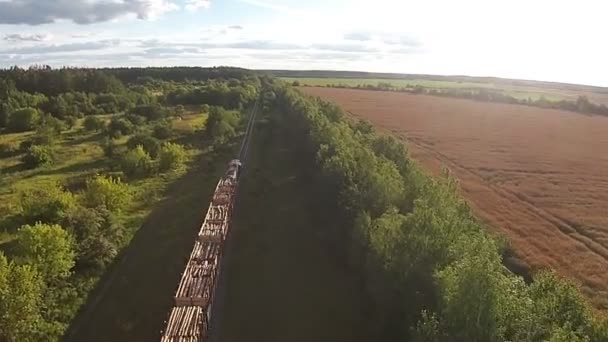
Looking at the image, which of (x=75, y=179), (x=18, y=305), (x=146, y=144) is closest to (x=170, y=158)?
(x=146, y=144)

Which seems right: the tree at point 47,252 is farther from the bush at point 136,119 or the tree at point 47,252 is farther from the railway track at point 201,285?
the bush at point 136,119

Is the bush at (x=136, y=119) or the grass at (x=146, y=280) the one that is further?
the bush at (x=136, y=119)

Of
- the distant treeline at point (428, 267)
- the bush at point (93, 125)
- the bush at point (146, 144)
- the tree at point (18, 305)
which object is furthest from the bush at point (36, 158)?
the tree at point (18, 305)

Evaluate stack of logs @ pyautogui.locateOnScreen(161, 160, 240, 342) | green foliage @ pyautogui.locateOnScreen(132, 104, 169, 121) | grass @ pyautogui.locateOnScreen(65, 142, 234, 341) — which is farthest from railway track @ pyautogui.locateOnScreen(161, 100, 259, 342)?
green foliage @ pyautogui.locateOnScreen(132, 104, 169, 121)

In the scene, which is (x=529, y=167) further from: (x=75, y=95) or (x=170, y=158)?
(x=75, y=95)

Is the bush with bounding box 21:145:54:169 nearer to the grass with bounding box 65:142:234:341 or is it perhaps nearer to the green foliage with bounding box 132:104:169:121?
the grass with bounding box 65:142:234:341
